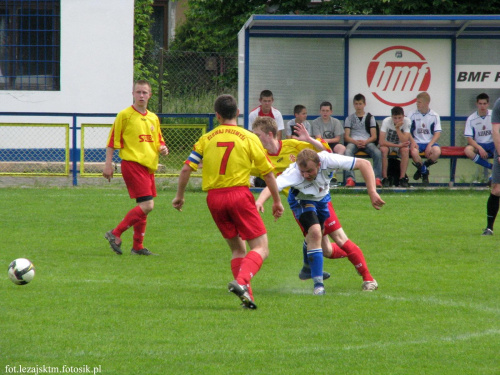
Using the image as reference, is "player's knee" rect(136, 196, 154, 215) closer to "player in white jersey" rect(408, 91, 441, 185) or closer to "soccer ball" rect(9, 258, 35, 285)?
"soccer ball" rect(9, 258, 35, 285)

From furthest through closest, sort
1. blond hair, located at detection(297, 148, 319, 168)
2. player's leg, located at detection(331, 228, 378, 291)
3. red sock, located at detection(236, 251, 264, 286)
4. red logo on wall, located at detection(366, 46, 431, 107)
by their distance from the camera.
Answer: red logo on wall, located at detection(366, 46, 431, 107) < player's leg, located at detection(331, 228, 378, 291) < blond hair, located at detection(297, 148, 319, 168) < red sock, located at detection(236, 251, 264, 286)

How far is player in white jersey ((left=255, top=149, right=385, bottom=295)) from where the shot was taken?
7.07 meters

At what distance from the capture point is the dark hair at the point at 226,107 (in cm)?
674

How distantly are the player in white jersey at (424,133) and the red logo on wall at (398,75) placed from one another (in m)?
0.74

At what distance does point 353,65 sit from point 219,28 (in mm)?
10212

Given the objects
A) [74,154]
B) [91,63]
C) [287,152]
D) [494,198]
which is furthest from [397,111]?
[91,63]

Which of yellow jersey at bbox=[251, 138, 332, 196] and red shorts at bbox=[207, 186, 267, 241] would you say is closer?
red shorts at bbox=[207, 186, 267, 241]

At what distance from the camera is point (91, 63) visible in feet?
66.4

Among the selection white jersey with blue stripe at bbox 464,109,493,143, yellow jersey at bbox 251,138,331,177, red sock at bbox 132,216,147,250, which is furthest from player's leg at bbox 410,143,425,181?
red sock at bbox 132,216,147,250

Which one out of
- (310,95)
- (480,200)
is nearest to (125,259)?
(480,200)

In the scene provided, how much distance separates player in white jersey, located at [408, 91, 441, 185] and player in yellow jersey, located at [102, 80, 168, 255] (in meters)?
7.69

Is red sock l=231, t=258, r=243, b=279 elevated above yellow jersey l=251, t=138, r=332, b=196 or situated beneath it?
situated beneath

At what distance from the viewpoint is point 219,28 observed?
26.5 meters

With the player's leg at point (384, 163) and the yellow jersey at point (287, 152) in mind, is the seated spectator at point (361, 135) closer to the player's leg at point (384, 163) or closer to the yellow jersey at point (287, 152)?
the player's leg at point (384, 163)
